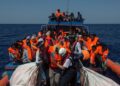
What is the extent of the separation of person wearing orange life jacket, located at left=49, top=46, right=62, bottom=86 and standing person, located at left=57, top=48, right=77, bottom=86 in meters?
0.19

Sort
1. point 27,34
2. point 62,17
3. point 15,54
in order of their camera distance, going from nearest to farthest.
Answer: point 15,54, point 62,17, point 27,34

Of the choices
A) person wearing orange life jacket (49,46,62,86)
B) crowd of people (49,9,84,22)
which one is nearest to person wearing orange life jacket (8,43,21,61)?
person wearing orange life jacket (49,46,62,86)

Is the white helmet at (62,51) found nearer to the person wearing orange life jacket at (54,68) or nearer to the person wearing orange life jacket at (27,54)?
the person wearing orange life jacket at (54,68)

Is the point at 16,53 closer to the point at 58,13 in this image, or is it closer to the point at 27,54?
the point at 27,54

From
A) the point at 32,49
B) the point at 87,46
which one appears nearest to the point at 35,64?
the point at 32,49

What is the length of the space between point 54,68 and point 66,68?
47 cm

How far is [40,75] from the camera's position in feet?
34.9

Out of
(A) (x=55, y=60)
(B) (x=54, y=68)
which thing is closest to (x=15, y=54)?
(B) (x=54, y=68)

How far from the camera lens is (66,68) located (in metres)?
10.0

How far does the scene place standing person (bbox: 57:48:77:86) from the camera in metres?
9.91

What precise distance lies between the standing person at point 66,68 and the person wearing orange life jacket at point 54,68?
0.62 feet

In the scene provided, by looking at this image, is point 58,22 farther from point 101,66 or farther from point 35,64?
point 35,64

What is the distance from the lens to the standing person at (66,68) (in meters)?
9.91

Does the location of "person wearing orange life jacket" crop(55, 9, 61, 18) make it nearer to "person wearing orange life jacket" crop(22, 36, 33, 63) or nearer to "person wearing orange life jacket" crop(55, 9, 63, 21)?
"person wearing orange life jacket" crop(55, 9, 63, 21)
